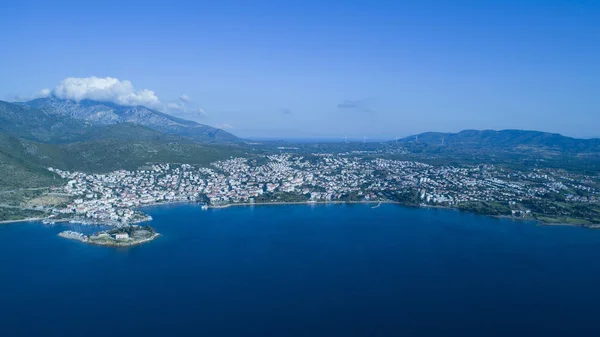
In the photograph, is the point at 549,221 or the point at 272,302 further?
the point at 549,221

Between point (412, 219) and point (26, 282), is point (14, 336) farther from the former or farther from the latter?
point (412, 219)

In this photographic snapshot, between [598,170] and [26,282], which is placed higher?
[598,170]

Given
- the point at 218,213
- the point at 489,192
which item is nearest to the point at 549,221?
the point at 489,192

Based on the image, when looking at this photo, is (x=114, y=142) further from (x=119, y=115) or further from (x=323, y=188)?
(x=119, y=115)

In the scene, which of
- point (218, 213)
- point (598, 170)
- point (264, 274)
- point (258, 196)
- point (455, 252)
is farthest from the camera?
point (598, 170)

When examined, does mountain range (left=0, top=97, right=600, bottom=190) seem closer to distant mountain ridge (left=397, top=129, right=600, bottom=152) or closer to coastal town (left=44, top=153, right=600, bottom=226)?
distant mountain ridge (left=397, top=129, right=600, bottom=152)

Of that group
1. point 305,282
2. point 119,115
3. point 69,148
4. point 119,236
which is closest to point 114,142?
point 69,148
